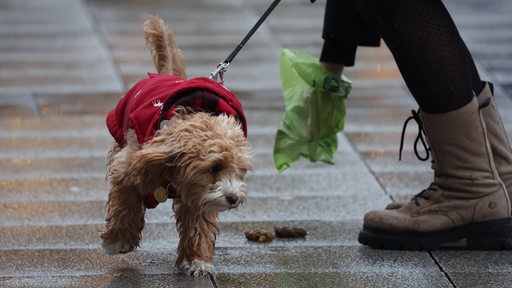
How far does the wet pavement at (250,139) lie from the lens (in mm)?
4434

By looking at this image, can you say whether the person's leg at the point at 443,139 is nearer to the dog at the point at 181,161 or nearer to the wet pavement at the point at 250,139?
the wet pavement at the point at 250,139

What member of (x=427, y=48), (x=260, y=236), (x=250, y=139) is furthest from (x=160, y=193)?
(x=250, y=139)

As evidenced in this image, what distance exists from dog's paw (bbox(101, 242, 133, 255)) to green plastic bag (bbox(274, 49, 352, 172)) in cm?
123

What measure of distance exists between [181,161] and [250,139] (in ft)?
9.40

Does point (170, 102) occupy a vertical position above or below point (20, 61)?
above

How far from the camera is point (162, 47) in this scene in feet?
16.2

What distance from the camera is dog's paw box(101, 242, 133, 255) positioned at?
4.41 m

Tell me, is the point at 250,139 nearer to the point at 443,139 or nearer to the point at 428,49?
the point at 443,139

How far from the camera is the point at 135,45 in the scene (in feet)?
30.0

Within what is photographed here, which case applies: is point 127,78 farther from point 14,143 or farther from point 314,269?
point 314,269

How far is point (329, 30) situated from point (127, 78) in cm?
327

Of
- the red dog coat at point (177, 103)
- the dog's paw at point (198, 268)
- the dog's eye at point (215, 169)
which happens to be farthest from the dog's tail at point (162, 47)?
the dog's eye at point (215, 169)

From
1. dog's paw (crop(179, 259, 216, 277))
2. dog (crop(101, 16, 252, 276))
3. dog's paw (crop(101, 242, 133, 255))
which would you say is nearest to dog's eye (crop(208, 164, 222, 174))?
dog (crop(101, 16, 252, 276))

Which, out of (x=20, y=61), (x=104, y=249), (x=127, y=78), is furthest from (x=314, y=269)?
(x=20, y=61)
